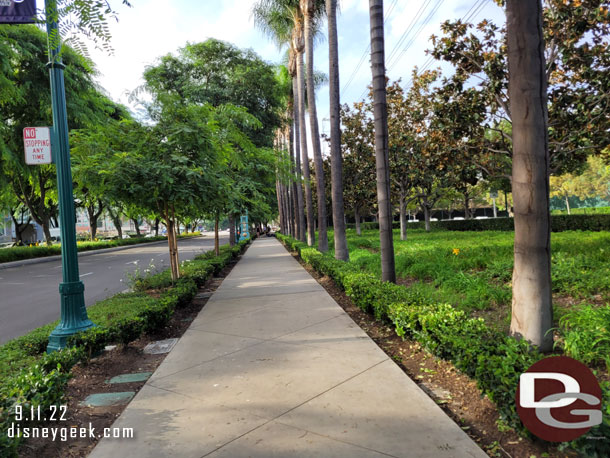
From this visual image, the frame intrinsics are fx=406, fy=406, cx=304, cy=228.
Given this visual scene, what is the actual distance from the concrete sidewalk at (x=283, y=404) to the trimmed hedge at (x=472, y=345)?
1.45 feet

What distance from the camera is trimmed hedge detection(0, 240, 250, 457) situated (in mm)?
3105

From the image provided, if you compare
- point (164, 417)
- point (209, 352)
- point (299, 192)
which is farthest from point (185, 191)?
point (299, 192)

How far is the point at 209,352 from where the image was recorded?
17.7ft

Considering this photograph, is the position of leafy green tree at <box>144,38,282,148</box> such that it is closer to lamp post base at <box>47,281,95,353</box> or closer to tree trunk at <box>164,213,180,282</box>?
tree trunk at <box>164,213,180,282</box>

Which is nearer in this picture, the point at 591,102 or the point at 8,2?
the point at 8,2

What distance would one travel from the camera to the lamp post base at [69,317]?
5.32 m

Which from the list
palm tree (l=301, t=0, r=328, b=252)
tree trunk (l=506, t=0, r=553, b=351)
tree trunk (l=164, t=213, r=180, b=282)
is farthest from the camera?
palm tree (l=301, t=0, r=328, b=252)

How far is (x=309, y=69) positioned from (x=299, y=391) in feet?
54.3

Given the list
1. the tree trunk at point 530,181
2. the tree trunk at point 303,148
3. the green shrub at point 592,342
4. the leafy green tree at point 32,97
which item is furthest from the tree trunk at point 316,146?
the green shrub at point 592,342

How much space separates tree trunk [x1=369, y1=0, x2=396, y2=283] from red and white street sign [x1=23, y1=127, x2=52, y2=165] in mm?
5493

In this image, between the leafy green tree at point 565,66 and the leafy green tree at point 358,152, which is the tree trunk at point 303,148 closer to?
the leafy green tree at point 358,152

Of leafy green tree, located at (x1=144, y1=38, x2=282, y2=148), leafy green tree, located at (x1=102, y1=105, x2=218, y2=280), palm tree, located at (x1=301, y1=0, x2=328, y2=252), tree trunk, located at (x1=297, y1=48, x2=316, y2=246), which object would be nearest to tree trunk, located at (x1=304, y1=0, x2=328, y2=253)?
palm tree, located at (x1=301, y1=0, x2=328, y2=252)

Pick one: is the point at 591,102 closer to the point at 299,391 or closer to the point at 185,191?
the point at 185,191

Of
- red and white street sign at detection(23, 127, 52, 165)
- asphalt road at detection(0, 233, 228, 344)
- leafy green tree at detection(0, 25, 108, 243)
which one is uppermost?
leafy green tree at detection(0, 25, 108, 243)
